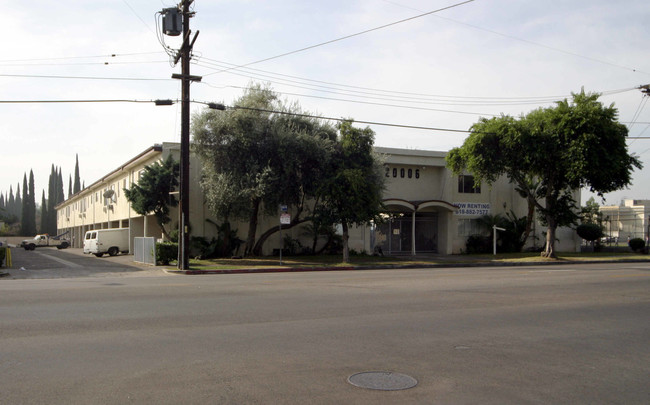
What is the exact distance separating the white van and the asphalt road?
977 inches

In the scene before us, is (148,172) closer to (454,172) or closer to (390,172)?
(390,172)

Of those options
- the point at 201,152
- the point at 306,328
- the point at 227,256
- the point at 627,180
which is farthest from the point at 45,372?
the point at 627,180

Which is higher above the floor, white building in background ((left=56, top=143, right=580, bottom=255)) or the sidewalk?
white building in background ((left=56, top=143, right=580, bottom=255))

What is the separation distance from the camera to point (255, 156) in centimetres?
2728

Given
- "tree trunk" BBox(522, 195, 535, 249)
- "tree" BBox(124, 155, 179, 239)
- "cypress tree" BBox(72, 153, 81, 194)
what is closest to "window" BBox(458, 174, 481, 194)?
"tree trunk" BBox(522, 195, 535, 249)

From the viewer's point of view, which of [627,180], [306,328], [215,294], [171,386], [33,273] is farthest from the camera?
[627,180]

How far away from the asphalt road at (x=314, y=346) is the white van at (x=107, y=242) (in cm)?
2481

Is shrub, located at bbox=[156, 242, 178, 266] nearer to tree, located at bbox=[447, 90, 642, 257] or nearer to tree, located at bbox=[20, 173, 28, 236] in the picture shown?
tree, located at bbox=[447, 90, 642, 257]

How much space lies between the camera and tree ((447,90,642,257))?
28500mm

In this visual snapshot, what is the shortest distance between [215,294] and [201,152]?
52.5 ft

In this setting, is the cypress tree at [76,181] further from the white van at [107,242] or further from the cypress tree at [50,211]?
the white van at [107,242]

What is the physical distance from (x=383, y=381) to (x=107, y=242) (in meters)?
35.1

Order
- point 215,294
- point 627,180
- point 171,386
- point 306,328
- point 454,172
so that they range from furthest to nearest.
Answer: point 454,172
point 627,180
point 215,294
point 306,328
point 171,386

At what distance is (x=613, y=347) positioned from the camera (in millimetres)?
8250
